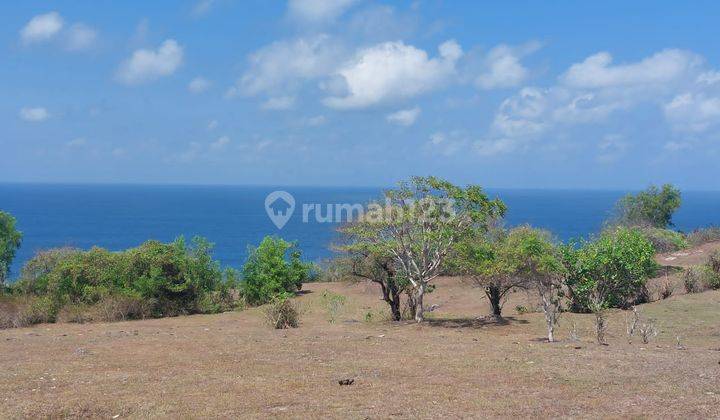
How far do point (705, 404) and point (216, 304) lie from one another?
1164 inches

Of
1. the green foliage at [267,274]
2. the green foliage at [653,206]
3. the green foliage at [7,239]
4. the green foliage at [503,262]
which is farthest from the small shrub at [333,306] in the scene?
the green foliage at [653,206]

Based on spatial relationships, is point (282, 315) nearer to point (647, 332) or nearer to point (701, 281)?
point (647, 332)

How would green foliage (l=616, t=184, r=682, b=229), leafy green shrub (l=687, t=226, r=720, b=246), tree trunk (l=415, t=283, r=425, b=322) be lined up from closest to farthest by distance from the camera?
1. tree trunk (l=415, t=283, r=425, b=322)
2. leafy green shrub (l=687, t=226, r=720, b=246)
3. green foliage (l=616, t=184, r=682, b=229)

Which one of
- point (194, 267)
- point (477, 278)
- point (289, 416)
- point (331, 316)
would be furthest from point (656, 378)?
point (194, 267)

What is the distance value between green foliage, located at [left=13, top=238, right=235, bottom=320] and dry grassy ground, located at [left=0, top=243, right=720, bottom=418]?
9.86 metres

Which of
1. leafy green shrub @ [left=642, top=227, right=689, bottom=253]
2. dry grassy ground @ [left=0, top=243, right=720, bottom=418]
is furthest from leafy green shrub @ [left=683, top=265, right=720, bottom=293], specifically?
leafy green shrub @ [left=642, top=227, right=689, bottom=253]

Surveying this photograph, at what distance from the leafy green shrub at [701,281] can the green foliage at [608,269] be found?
391 centimetres

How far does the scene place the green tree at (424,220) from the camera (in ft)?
73.8

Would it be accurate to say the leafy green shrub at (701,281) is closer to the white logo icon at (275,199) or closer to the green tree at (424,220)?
the green tree at (424,220)

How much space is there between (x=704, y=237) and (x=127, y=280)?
43.7 metres

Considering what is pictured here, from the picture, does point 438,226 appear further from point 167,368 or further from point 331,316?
point 167,368

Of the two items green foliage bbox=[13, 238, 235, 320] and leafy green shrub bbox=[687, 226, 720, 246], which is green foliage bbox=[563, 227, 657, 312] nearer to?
green foliage bbox=[13, 238, 235, 320]

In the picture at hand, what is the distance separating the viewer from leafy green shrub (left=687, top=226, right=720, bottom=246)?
48.5m

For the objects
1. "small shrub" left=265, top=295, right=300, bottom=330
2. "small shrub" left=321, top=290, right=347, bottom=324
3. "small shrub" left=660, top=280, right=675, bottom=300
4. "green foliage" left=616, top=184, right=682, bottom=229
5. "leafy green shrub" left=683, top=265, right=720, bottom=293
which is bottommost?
"small shrub" left=321, top=290, right=347, bottom=324
